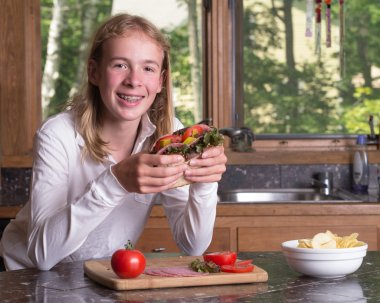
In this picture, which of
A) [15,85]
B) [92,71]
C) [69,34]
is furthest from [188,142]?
[69,34]

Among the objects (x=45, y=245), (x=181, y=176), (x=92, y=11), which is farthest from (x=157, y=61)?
(x=92, y=11)

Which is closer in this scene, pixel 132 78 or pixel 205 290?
pixel 205 290

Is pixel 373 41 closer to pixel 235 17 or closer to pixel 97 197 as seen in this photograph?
pixel 235 17

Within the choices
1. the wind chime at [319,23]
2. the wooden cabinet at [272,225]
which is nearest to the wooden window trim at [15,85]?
the wooden cabinet at [272,225]

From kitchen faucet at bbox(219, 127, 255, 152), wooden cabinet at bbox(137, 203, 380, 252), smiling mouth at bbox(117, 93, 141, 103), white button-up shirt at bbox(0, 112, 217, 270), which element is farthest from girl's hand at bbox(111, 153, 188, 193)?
kitchen faucet at bbox(219, 127, 255, 152)

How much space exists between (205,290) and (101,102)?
2.90ft

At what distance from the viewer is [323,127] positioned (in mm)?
4582

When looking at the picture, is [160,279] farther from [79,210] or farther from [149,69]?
[149,69]

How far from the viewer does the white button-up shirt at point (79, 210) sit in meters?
2.27

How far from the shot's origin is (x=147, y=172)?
215 cm

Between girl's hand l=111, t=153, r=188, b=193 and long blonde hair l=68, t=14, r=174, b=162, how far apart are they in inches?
14.1

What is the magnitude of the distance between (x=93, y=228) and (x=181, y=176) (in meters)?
0.29

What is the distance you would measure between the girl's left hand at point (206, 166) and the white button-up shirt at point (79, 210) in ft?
0.52

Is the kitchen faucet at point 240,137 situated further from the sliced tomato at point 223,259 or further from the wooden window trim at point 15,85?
the sliced tomato at point 223,259
